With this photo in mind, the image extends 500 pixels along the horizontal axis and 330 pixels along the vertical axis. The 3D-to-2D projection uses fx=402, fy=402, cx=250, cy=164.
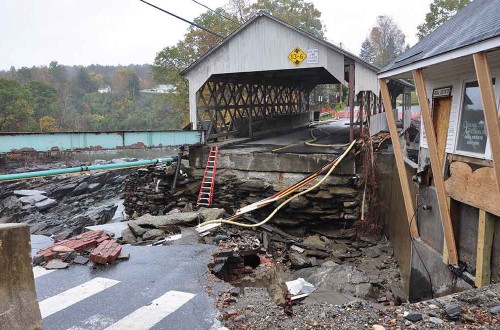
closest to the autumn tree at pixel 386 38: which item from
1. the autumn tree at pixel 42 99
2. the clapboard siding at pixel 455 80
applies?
the autumn tree at pixel 42 99

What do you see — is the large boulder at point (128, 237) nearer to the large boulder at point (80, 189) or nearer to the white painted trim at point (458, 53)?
the white painted trim at point (458, 53)

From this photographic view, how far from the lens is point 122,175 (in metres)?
28.3

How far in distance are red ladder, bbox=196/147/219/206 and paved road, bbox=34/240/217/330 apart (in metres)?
5.94

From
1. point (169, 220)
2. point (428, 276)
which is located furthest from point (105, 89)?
point (428, 276)

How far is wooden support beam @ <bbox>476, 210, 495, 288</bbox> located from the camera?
6363 millimetres

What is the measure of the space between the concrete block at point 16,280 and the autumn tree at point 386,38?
3027 inches

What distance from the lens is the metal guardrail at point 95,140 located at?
12344 millimetres

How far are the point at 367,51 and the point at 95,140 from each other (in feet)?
262

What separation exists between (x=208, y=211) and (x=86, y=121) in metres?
72.7

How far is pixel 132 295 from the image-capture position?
18.9 ft

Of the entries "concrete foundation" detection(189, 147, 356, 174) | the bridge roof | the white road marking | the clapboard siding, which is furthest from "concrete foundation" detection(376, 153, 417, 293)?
the white road marking

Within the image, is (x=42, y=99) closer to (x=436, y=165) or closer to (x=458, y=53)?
(x=436, y=165)

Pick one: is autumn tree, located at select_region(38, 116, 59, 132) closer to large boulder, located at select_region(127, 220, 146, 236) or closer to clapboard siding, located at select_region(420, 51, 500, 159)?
large boulder, located at select_region(127, 220, 146, 236)

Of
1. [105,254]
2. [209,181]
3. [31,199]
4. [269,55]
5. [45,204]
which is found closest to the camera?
[105,254]
